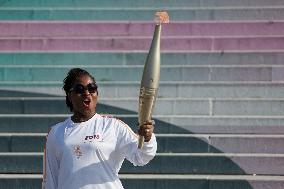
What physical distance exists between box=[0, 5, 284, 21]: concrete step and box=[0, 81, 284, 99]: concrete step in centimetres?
220

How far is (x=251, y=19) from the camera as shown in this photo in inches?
436

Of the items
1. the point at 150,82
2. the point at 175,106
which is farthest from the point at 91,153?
the point at 175,106

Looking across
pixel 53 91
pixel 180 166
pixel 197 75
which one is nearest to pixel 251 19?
pixel 197 75

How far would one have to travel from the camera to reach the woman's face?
4.05 meters

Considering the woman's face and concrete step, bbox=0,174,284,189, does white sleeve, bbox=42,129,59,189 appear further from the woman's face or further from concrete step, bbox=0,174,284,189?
concrete step, bbox=0,174,284,189

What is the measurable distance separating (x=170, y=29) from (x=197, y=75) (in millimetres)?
1491

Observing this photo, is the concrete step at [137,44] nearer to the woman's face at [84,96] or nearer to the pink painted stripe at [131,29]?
the pink painted stripe at [131,29]

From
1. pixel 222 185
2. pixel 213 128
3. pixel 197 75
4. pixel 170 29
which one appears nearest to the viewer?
pixel 222 185

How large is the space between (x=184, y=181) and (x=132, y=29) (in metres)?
4.08

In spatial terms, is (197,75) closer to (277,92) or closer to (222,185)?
(277,92)

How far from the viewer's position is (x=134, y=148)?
4.00 metres

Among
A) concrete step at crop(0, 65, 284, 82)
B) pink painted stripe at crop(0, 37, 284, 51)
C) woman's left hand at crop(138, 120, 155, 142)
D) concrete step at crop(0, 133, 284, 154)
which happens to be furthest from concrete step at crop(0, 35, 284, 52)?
woman's left hand at crop(138, 120, 155, 142)

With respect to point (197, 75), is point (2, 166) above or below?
below

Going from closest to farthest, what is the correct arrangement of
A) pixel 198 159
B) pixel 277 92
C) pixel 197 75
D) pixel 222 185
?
pixel 222 185 < pixel 198 159 < pixel 277 92 < pixel 197 75
